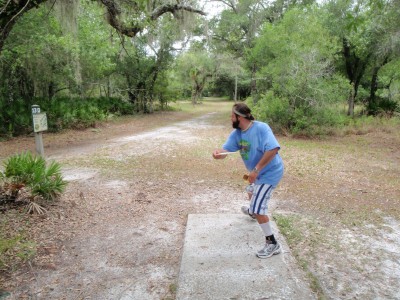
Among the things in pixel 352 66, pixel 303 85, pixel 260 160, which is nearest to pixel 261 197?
pixel 260 160

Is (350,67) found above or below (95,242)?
above

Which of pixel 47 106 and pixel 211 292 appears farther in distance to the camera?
pixel 47 106

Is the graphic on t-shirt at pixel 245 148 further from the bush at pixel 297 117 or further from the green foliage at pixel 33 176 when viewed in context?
the bush at pixel 297 117

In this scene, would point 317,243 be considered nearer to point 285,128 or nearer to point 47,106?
point 285,128

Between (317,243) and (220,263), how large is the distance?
1247mm

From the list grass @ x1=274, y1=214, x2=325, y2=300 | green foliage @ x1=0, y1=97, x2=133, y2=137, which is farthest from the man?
green foliage @ x1=0, y1=97, x2=133, y2=137

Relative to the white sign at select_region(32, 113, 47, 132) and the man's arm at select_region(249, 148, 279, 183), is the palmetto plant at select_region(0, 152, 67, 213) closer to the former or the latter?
the white sign at select_region(32, 113, 47, 132)

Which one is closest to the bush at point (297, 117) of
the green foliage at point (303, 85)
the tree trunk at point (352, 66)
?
A: the green foliage at point (303, 85)

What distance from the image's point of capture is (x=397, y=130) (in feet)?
41.3

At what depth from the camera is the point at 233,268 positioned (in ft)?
10.2

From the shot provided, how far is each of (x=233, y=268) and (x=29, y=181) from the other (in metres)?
3.12

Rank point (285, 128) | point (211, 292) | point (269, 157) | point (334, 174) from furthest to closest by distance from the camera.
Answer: point (285, 128)
point (334, 174)
point (269, 157)
point (211, 292)

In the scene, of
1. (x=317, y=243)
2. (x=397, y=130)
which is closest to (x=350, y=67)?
(x=397, y=130)

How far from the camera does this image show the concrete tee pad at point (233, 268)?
2721 millimetres
